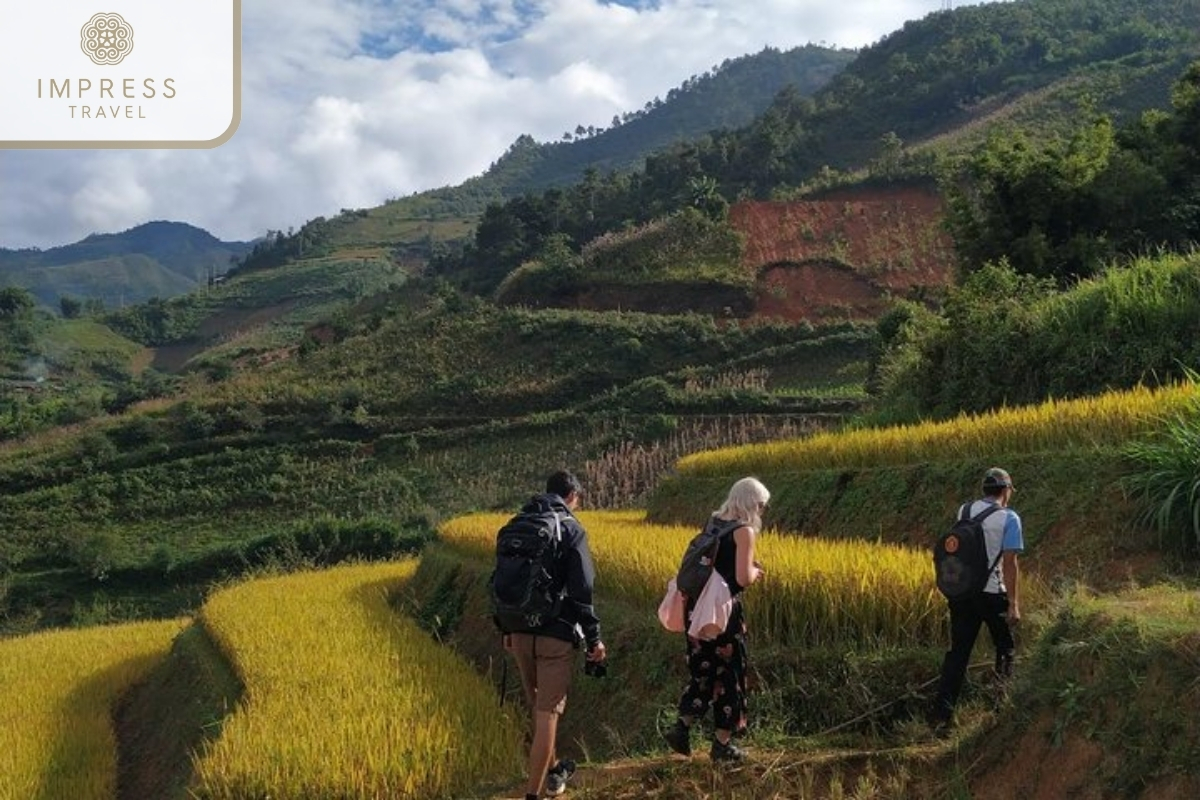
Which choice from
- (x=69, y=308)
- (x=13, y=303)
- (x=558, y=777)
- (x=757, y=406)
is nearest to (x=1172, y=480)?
(x=558, y=777)

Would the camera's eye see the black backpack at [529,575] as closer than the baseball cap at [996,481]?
Yes

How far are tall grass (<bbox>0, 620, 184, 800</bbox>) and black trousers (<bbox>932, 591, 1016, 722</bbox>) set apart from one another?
850cm

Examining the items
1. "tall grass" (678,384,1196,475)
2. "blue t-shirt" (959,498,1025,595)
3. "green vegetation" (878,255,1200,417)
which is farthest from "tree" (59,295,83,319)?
"blue t-shirt" (959,498,1025,595)

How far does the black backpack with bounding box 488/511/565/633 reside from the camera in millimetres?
5434

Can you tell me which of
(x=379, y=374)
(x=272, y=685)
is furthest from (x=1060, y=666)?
(x=379, y=374)

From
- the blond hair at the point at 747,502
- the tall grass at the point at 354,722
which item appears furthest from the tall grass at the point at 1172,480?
the tall grass at the point at 354,722

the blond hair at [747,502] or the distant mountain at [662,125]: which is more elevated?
the distant mountain at [662,125]

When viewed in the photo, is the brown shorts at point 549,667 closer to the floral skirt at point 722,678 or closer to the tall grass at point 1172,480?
the floral skirt at point 722,678

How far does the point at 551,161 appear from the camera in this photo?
157750 mm

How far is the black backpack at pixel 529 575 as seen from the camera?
543 cm

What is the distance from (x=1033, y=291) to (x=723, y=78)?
526ft

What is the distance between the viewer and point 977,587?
5.43 m

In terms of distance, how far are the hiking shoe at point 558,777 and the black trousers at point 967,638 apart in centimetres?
218

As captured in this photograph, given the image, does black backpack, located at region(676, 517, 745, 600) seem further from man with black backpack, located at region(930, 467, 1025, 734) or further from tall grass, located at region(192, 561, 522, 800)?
tall grass, located at region(192, 561, 522, 800)
